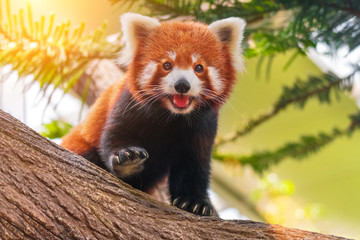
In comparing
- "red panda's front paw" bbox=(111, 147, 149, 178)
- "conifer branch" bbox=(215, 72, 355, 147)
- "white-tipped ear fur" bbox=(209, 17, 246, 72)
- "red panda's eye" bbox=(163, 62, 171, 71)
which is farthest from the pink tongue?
"conifer branch" bbox=(215, 72, 355, 147)

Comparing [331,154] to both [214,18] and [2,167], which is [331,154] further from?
[2,167]

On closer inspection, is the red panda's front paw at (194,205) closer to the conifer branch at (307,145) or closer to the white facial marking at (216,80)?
the white facial marking at (216,80)

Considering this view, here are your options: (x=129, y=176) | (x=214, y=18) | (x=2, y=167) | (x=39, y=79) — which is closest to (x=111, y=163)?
(x=129, y=176)

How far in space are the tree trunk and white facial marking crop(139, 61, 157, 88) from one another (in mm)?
430

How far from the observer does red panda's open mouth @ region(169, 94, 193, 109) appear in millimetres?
1629

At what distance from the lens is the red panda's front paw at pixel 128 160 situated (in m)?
1.61

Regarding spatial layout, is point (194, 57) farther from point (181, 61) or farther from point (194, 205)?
point (194, 205)

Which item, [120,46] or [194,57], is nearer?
[194,57]

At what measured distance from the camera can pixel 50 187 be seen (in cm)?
127

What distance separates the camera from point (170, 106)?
5.48 feet

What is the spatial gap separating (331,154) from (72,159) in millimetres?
5471

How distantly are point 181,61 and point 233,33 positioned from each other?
1.04ft

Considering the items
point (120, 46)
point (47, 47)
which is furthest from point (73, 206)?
point (120, 46)

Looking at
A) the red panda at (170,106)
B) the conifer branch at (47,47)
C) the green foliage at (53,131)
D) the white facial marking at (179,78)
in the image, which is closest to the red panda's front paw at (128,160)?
the red panda at (170,106)
